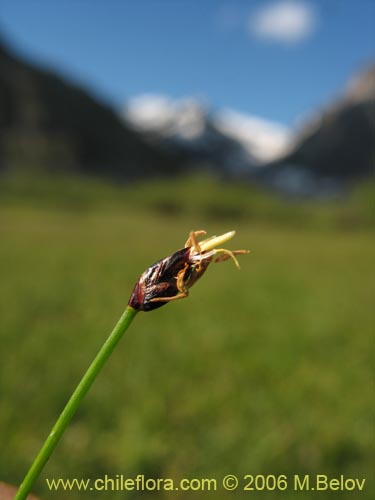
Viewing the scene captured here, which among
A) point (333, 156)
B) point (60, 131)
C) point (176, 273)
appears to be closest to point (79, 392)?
point (176, 273)

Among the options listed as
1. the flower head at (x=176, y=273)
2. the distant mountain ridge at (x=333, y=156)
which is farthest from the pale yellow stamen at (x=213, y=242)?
the distant mountain ridge at (x=333, y=156)

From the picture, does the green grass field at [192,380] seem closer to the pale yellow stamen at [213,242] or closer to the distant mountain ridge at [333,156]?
the pale yellow stamen at [213,242]

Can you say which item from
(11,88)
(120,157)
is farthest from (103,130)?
(11,88)

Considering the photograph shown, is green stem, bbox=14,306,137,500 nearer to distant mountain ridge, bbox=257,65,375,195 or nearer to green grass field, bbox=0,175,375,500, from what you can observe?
green grass field, bbox=0,175,375,500

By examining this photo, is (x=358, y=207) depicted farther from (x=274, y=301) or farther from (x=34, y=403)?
(x=34, y=403)

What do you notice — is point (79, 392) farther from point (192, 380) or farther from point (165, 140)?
point (165, 140)

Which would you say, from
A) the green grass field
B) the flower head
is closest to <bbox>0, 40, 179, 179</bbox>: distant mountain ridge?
the green grass field
